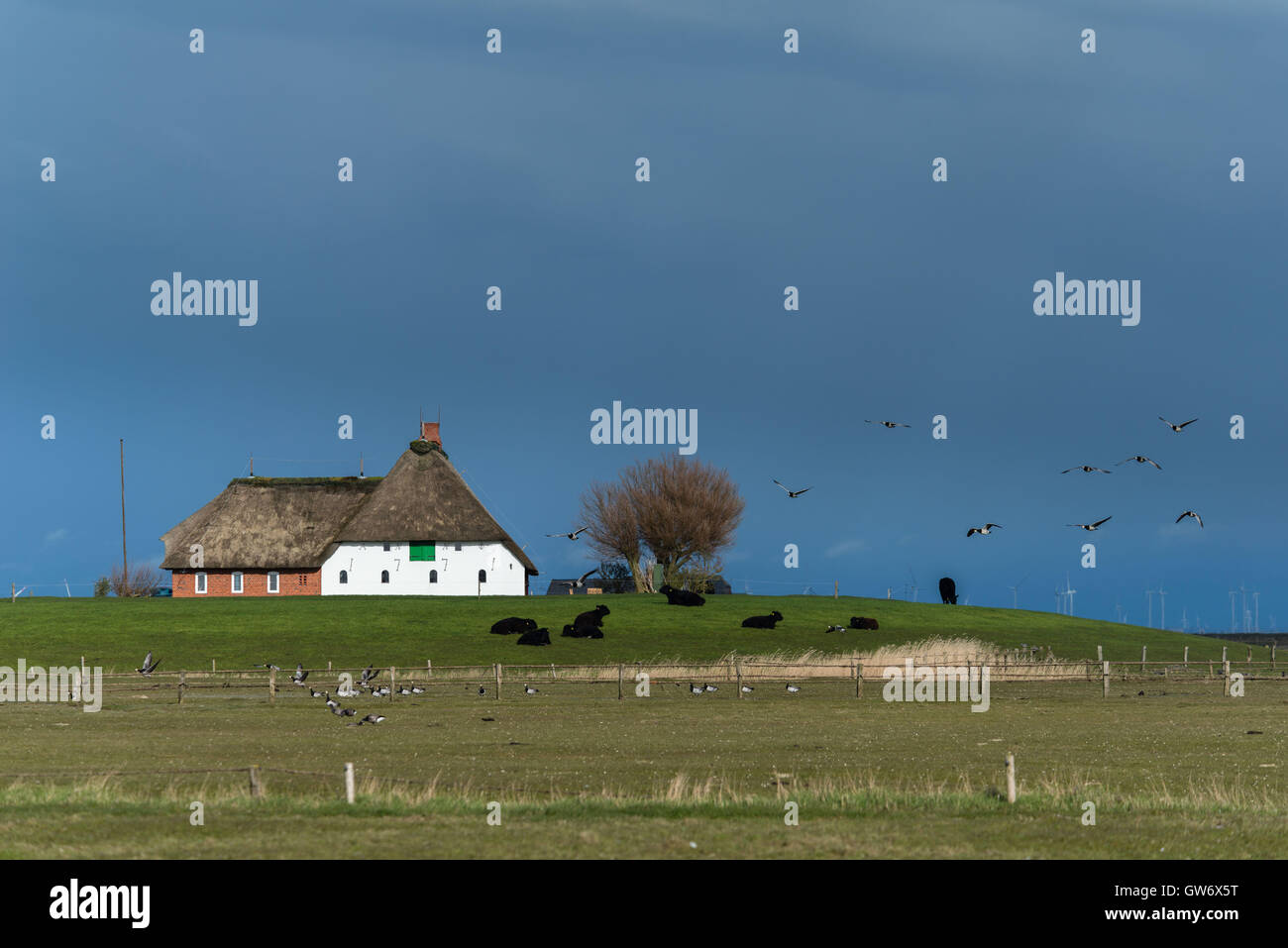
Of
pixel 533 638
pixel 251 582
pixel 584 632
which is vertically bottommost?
pixel 533 638

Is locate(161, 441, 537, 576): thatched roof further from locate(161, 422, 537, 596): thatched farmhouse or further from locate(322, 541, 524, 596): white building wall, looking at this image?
locate(322, 541, 524, 596): white building wall

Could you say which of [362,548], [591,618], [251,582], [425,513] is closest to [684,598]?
[591,618]

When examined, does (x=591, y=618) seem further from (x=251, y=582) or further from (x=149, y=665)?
(x=251, y=582)

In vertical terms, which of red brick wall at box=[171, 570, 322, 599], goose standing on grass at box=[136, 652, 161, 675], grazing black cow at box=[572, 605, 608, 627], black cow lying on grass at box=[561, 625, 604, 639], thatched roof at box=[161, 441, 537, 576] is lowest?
goose standing on grass at box=[136, 652, 161, 675]

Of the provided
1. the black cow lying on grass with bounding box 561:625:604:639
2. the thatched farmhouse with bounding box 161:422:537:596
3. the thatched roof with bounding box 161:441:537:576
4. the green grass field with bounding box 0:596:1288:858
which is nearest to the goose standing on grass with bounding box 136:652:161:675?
the green grass field with bounding box 0:596:1288:858

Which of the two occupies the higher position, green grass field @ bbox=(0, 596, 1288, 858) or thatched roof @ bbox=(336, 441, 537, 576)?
thatched roof @ bbox=(336, 441, 537, 576)

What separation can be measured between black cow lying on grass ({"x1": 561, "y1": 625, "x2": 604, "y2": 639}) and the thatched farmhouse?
97.3ft

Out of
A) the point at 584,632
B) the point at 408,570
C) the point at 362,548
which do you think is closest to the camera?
the point at 584,632

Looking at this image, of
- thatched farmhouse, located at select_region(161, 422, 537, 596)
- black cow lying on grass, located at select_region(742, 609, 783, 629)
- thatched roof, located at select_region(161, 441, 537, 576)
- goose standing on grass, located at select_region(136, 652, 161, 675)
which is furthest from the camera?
thatched roof, located at select_region(161, 441, 537, 576)

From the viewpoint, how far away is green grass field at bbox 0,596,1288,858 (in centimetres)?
1902

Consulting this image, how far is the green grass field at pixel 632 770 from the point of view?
1902cm

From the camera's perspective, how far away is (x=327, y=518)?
107 meters

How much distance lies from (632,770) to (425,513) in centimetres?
7704
